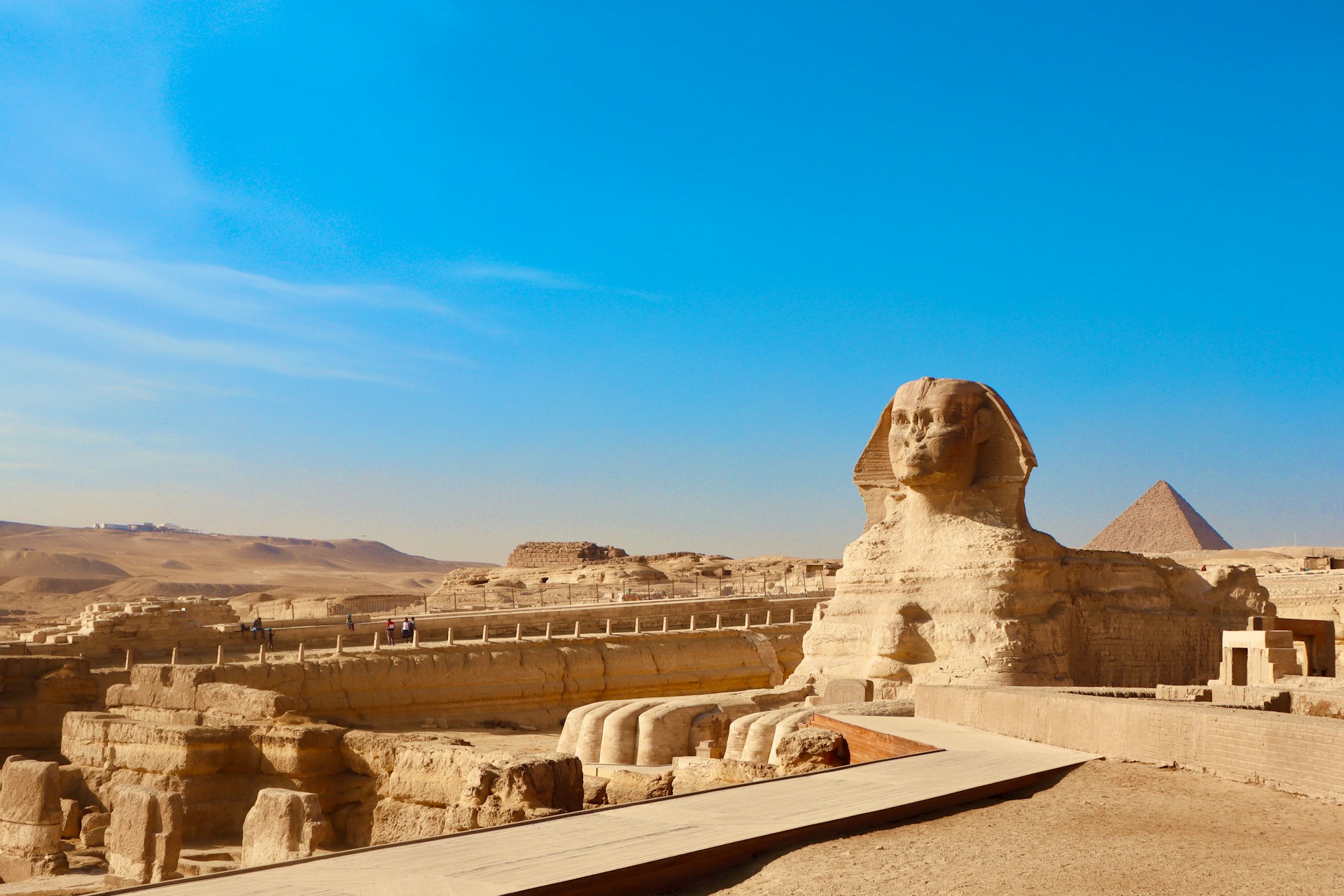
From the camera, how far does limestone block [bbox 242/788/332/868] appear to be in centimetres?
820

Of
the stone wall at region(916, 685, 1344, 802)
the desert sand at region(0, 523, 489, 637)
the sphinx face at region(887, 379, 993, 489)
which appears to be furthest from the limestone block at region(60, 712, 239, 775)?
the desert sand at region(0, 523, 489, 637)

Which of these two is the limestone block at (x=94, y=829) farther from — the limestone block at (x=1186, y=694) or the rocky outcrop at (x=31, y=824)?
the limestone block at (x=1186, y=694)

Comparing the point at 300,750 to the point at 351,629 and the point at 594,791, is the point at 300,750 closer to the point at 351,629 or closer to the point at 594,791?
the point at 594,791

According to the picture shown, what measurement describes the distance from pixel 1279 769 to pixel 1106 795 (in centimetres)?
98

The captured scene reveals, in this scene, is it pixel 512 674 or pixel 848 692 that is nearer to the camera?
pixel 848 692

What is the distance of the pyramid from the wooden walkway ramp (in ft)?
188

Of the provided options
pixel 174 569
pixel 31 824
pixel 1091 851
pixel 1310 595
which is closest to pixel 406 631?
pixel 31 824

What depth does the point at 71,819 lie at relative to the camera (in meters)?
11.2

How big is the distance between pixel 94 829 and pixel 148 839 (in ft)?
9.05

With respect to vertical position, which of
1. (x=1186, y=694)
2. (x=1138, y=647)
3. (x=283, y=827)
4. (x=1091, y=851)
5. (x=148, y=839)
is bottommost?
(x=148, y=839)

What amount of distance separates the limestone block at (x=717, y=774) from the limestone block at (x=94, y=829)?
523 centimetres

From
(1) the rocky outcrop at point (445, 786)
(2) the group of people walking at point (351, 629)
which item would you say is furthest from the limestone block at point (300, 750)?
(2) the group of people walking at point (351, 629)

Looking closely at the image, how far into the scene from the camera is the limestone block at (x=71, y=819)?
36.7 feet

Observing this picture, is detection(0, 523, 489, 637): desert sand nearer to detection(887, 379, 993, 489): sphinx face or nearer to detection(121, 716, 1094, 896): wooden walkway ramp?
detection(887, 379, 993, 489): sphinx face
